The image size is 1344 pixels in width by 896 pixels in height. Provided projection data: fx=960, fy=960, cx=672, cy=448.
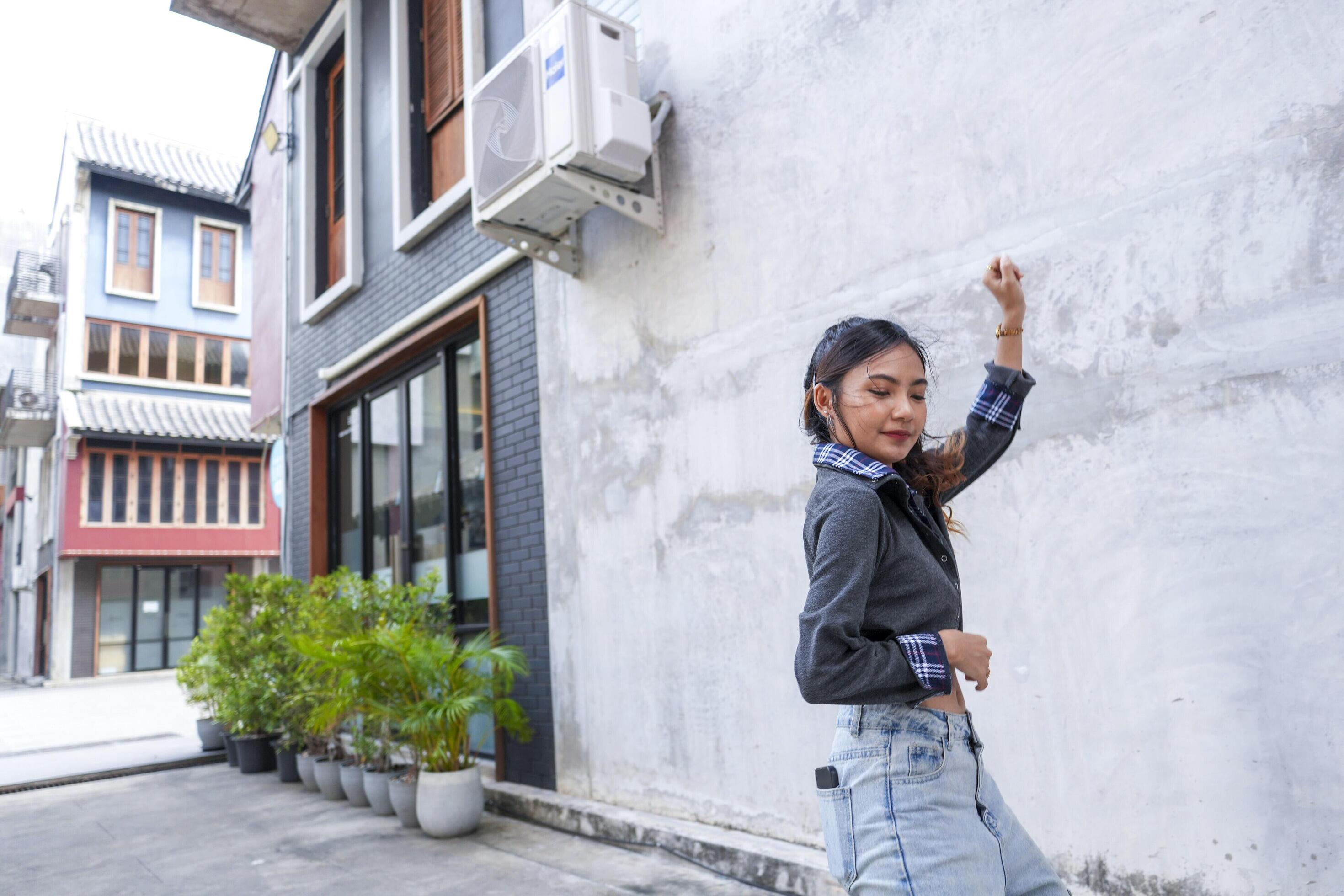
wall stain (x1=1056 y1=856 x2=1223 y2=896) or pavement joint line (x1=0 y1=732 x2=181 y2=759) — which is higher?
wall stain (x1=1056 y1=856 x2=1223 y2=896)

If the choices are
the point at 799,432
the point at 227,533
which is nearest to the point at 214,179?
the point at 227,533

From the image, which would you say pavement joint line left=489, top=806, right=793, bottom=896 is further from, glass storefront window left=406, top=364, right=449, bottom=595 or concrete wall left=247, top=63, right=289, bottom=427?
concrete wall left=247, top=63, right=289, bottom=427

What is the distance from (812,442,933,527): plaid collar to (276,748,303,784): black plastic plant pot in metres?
6.17

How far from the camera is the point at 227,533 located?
76.2 ft

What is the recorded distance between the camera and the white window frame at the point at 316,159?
7844 millimetres

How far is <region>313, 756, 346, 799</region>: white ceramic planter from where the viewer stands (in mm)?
6039

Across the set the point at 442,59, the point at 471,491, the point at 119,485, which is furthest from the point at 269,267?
the point at 119,485

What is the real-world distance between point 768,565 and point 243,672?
5.03 m

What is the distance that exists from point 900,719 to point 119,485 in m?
24.1

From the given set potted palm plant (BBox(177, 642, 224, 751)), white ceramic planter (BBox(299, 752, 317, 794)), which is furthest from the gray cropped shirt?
potted palm plant (BBox(177, 642, 224, 751))

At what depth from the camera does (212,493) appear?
23.1m

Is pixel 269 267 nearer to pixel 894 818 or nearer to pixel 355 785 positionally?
pixel 355 785

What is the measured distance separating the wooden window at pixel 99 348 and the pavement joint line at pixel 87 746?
14.8 m

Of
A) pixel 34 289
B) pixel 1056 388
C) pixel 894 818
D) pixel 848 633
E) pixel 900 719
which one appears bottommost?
pixel 894 818
